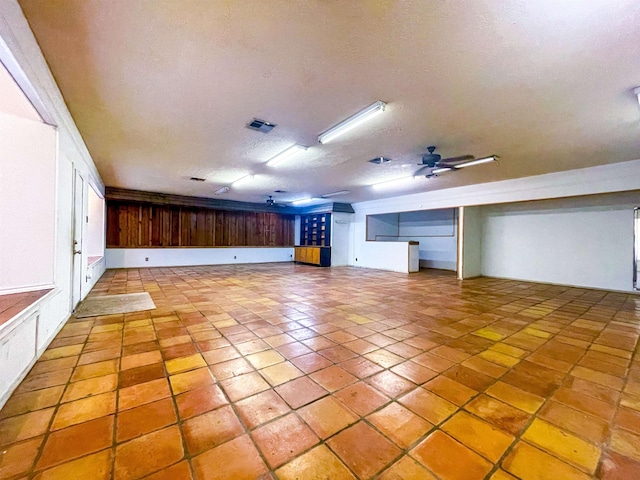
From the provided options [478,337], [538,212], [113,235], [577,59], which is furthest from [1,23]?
[538,212]

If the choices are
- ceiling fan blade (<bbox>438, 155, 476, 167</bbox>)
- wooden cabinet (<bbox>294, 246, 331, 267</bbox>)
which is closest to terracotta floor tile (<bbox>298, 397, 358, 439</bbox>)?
ceiling fan blade (<bbox>438, 155, 476, 167</bbox>)

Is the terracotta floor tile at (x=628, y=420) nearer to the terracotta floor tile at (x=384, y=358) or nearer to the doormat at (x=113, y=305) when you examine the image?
the terracotta floor tile at (x=384, y=358)

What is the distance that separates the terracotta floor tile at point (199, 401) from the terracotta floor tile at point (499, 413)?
1.61 meters

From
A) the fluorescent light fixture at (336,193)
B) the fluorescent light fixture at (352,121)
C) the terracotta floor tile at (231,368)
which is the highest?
the fluorescent light fixture at (336,193)

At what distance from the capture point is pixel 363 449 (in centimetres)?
132

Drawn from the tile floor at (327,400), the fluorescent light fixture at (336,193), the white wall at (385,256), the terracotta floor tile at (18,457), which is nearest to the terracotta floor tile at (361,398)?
the tile floor at (327,400)

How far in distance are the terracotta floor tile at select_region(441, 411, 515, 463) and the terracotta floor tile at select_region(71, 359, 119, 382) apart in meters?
2.44

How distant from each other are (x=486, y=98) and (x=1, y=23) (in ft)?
12.1

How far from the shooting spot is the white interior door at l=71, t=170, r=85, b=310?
3.44 meters

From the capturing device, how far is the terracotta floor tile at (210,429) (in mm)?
1341

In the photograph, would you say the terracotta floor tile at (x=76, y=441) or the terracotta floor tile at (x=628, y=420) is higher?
the terracotta floor tile at (x=76, y=441)

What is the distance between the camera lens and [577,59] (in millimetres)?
2043

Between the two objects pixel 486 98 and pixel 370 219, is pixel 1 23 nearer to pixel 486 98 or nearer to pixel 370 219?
pixel 486 98

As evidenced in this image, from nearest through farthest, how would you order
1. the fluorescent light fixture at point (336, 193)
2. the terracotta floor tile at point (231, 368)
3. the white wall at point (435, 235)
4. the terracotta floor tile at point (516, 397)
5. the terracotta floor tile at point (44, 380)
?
the terracotta floor tile at point (516, 397) < the terracotta floor tile at point (44, 380) < the terracotta floor tile at point (231, 368) < the fluorescent light fixture at point (336, 193) < the white wall at point (435, 235)
